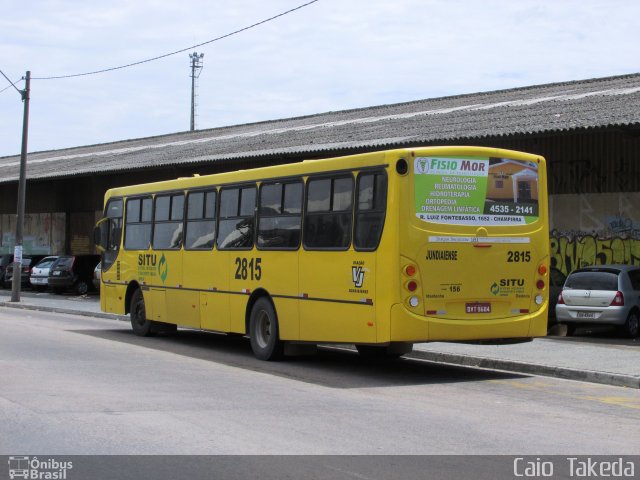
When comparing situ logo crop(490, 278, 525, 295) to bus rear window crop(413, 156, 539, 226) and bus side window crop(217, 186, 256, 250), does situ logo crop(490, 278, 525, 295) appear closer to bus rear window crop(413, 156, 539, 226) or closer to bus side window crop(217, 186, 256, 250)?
bus rear window crop(413, 156, 539, 226)

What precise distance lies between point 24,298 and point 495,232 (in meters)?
26.5

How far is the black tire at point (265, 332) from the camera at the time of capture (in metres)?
15.1

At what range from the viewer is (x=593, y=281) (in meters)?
20.8

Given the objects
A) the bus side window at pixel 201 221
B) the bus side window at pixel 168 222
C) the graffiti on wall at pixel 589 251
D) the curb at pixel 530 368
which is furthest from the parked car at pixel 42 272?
the curb at pixel 530 368

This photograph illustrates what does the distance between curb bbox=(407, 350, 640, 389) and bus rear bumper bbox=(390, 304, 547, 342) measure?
720 mm

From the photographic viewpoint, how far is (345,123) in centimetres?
3509

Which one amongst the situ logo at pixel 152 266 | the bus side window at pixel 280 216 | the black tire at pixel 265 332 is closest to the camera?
the bus side window at pixel 280 216

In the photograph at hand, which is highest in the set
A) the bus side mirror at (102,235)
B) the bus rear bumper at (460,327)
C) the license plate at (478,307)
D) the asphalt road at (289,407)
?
the bus side mirror at (102,235)

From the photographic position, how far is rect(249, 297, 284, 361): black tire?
49.5 ft

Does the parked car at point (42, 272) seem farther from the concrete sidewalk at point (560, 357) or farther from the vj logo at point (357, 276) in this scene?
the vj logo at point (357, 276)

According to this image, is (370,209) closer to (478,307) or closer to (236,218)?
(478,307)

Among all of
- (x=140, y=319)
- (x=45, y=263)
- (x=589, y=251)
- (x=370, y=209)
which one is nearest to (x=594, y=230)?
(x=589, y=251)

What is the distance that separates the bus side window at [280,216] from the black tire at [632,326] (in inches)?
353

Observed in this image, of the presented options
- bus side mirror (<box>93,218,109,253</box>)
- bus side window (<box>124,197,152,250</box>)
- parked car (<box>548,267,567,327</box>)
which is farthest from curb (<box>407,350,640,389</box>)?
bus side mirror (<box>93,218,109,253</box>)
